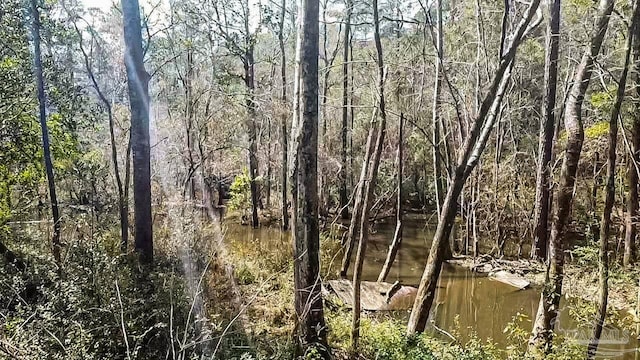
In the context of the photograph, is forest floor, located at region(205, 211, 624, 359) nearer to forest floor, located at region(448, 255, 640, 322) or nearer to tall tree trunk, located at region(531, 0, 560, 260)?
forest floor, located at region(448, 255, 640, 322)

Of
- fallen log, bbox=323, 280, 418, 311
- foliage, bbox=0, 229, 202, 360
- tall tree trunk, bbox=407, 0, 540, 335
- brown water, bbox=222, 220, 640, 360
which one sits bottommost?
brown water, bbox=222, 220, 640, 360

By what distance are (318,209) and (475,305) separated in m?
6.01

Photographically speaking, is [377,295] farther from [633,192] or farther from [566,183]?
[633,192]

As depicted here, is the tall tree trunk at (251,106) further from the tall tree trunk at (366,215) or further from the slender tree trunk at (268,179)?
the tall tree trunk at (366,215)

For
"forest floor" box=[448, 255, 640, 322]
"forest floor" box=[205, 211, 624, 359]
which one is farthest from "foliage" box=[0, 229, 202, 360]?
"forest floor" box=[448, 255, 640, 322]

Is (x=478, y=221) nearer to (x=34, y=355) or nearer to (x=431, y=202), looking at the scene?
(x=431, y=202)

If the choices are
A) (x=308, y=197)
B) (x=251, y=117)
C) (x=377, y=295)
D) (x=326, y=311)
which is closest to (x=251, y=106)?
(x=251, y=117)

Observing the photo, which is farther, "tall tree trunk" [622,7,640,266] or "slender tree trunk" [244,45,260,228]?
"slender tree trunk" [244,45,260,228]

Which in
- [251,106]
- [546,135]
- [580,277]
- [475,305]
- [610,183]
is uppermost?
[251,106]

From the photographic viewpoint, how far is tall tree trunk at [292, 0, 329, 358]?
5.01m

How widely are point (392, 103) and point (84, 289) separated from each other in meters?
10.1

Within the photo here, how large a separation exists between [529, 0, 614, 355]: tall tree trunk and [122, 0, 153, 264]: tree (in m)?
6.41

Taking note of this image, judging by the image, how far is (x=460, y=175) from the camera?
5.29 m

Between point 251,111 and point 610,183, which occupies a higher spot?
point 251,111
